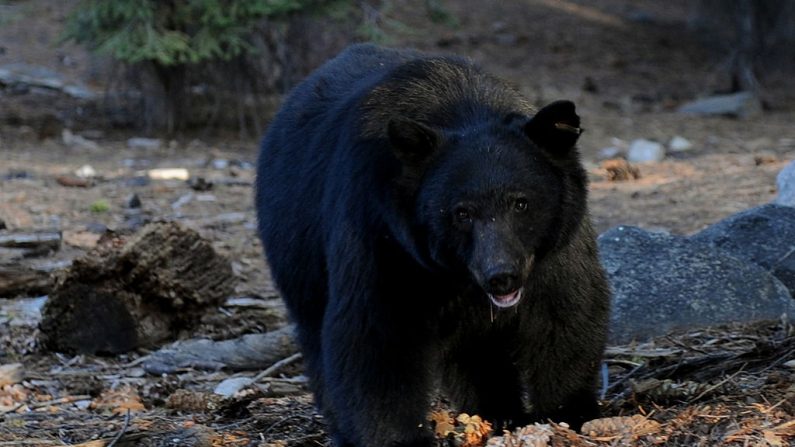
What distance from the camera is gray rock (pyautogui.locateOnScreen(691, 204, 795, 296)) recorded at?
253 inches

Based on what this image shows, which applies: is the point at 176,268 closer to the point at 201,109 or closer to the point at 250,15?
the point at 250,15

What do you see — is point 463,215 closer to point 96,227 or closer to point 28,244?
point 28,244

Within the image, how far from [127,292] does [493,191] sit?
129 inches

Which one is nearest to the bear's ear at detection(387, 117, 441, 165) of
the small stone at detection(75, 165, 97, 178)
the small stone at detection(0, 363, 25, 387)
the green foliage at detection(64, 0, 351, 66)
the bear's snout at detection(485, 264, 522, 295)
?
the bear's snout at detection(485, 264, 522, 295)

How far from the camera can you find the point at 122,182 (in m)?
11.0

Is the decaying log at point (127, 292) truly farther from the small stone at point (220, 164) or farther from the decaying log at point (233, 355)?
the small stone at point (220, 164)

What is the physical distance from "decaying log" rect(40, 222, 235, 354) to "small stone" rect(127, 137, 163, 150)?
247 inches

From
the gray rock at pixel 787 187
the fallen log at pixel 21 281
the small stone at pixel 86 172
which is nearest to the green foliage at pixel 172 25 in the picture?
the small stone at pixel 86 172

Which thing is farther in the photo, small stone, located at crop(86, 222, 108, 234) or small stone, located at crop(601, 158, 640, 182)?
small stone, located at crop(601, 158, 640, 182)

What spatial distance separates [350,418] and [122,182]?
23.2 ft

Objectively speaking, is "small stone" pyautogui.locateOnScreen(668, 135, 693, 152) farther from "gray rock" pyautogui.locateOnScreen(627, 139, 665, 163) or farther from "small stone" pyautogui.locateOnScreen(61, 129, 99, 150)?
"small stone" pyautogui.locateOnScreen(61, 129, 99, 150)

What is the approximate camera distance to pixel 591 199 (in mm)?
9883

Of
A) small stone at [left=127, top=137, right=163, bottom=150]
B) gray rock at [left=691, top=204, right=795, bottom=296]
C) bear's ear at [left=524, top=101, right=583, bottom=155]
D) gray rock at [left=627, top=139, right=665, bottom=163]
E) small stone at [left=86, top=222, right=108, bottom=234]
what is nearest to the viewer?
bear's ear at [left=524, top=101, right=583, bottom=155]

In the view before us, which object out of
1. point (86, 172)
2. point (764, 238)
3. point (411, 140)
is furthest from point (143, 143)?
point (411, 140)
